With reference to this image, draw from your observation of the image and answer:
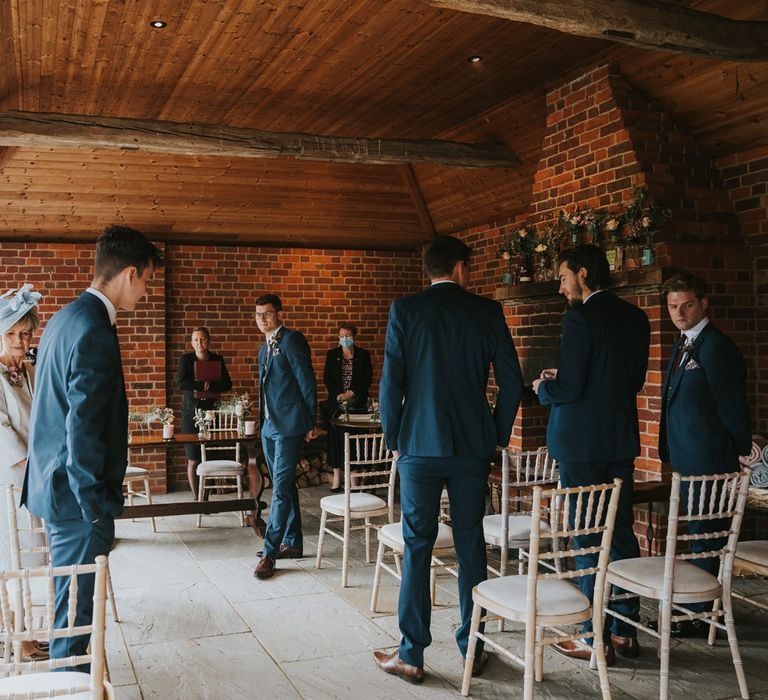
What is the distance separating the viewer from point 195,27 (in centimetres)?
512

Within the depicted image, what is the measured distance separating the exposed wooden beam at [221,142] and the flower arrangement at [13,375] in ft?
9.74

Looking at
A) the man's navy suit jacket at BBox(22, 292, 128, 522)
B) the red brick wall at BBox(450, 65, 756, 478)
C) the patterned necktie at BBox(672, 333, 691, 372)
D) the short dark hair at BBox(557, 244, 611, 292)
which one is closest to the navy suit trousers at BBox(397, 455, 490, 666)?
the short dark hair at BBox(557, 244, 611, 292)

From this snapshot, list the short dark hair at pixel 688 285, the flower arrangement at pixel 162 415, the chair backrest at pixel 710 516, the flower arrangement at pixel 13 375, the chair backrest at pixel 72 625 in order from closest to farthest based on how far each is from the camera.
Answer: the chair backrest at pixel 72 625, the chair backrest at pixel 710 516, the flower arrangement at pixel 13 375, the short dark hair at pixel 688 285, the flower arrangement at pixel 162 415

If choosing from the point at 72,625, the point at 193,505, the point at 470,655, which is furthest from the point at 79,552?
the point at 193,505

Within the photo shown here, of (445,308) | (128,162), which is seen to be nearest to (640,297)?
(445,308)

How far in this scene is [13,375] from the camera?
3.78 meters

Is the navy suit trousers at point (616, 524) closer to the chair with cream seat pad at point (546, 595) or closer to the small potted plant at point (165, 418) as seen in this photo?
the chair with cream seat pad at point (546, 595)

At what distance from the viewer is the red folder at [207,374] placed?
8039mm

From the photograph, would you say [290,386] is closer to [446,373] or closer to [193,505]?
[193,505]

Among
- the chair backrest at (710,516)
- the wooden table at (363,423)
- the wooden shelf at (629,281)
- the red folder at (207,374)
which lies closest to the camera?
the chair backrest at (710,516)

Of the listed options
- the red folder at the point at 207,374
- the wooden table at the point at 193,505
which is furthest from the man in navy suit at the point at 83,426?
the red folder at the point at 207,374

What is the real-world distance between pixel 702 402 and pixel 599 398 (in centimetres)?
67

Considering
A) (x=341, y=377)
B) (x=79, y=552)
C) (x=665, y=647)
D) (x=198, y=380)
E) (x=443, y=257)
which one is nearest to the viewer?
(x=79, y=552)

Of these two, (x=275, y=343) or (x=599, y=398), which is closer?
(x=599, y=398)
